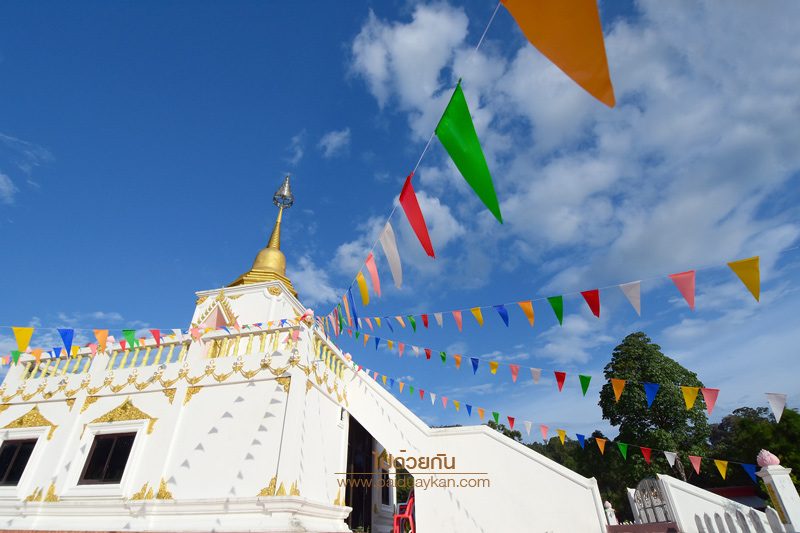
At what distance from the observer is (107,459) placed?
912cm

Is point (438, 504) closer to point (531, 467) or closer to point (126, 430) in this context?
point (531, 467)

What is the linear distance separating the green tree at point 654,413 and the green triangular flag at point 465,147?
21614 mm

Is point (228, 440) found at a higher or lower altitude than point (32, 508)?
higher

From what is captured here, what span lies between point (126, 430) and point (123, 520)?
2.00 metres

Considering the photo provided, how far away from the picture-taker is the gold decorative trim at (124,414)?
368 inches

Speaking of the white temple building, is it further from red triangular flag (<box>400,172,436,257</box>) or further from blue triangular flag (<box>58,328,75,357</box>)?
red triangular flag (<box>400,172,436,257</box>)

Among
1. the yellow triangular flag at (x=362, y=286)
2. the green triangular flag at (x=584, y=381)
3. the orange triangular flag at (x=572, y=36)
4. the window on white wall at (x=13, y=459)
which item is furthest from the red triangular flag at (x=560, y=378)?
the window on white wall at (x=13, y=459)

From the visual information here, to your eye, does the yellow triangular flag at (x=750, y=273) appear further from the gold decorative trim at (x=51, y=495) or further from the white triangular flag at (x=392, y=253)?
the gold decorative trim at (x=51, y=495)

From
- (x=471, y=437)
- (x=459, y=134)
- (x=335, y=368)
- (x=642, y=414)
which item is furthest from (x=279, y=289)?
(x=642, y=414)

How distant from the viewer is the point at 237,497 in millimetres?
7754

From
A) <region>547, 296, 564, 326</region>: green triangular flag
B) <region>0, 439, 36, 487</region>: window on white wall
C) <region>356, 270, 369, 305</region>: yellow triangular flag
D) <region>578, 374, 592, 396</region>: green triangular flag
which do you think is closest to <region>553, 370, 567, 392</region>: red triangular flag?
<region>578, 374, 592, 396</region>: green triangular flag

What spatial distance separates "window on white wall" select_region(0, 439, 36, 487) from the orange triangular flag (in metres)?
14.0

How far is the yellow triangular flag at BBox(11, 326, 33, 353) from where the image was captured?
8656 millimetres

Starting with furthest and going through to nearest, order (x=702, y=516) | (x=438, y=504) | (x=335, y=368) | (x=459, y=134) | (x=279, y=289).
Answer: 1. (x=279, y=289)
2. (x=335, y=368)
3. (x=438, y=504)
4. (x=702, y=516)
5. (x=459, y=134)
